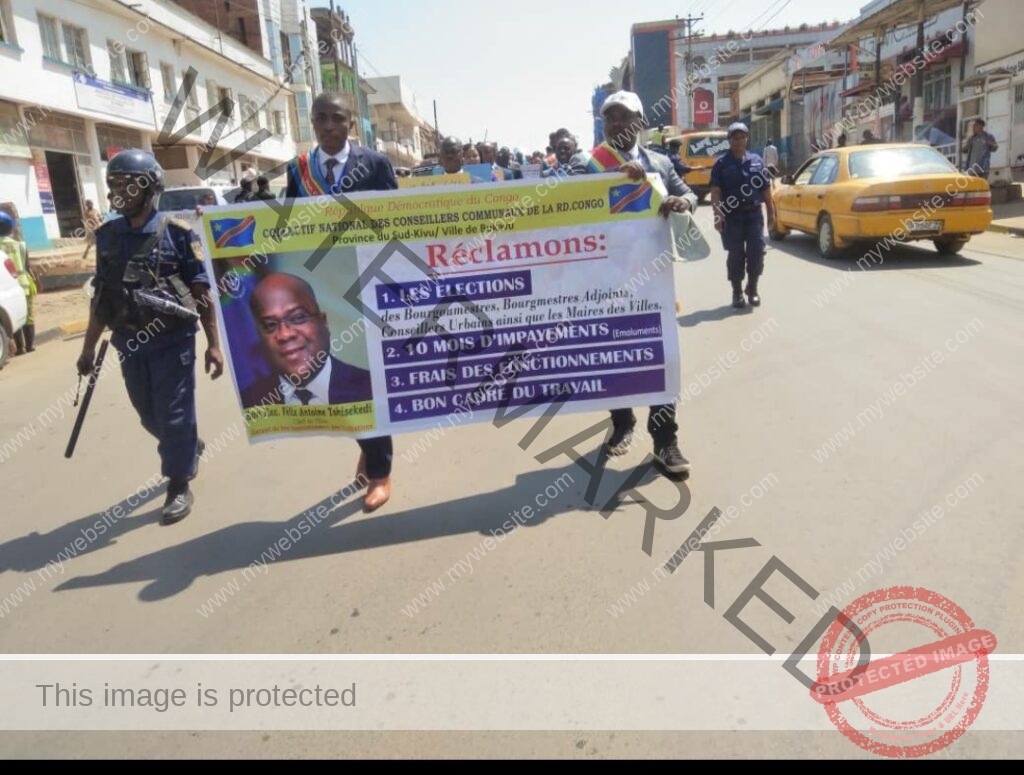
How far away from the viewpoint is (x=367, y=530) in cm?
383

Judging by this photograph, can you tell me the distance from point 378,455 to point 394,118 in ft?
243

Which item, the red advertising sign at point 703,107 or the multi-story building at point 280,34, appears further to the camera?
the red advertising sign at point 703,107

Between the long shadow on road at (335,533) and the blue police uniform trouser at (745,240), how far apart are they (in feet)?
15.4

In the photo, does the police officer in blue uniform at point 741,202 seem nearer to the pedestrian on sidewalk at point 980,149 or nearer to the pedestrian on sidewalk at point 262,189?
the pedestrian on sidewalk at point 262,189

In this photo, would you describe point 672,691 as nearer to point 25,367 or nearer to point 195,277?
point 195,277

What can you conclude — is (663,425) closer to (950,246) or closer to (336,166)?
(336,166)

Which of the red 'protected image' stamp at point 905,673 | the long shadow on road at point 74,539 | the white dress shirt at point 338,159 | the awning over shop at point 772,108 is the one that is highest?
the awning over shop at point 772,108

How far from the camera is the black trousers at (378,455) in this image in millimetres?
4066

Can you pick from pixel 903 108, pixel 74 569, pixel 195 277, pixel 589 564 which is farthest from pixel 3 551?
pixel 903 108

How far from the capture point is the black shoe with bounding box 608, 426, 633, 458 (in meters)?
4.55

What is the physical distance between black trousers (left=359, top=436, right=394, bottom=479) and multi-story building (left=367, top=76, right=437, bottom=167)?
60.9 metres

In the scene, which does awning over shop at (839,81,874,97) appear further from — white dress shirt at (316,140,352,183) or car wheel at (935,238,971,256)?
white dress shirt at (316,140,352,183)

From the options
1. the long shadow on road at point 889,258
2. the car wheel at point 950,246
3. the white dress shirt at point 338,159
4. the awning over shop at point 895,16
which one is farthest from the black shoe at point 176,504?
the awning over shop at point 895,16

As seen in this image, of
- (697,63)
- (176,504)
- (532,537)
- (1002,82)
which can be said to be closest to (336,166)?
(176,504)
